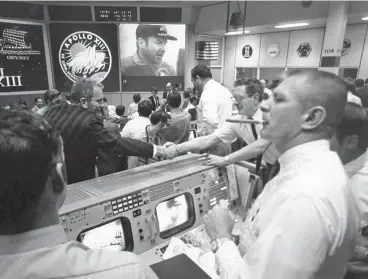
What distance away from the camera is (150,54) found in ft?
24.9

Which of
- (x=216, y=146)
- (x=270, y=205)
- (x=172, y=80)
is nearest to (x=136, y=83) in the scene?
(x=172, y=80)

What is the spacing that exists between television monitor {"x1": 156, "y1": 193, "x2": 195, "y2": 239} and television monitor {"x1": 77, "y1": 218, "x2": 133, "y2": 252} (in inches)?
7.2

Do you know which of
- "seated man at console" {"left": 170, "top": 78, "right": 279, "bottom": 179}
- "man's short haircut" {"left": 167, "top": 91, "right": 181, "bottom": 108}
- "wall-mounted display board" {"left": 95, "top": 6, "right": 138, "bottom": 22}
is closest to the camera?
"seated man at console" {"left": 170, "top": 78, "right": 279, "bottom": 179}

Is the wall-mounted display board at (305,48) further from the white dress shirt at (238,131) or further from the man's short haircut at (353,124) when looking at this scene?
the man's short haircut at (353,124)

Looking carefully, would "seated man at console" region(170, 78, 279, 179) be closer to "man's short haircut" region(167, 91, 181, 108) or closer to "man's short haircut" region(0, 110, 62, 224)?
"man's short haircut" region(167, 91, 181, 108)

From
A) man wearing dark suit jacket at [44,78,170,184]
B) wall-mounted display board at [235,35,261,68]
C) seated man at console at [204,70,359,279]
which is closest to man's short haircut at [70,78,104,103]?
man wearing dark suit jacket at [44,78,170,184]

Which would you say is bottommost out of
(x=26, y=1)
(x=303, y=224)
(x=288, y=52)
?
(x=303, y=224)

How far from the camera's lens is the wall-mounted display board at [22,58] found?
602cm

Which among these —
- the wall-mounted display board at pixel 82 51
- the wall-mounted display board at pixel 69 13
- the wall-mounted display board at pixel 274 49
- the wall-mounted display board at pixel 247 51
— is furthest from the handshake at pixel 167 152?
the wall-mounted display board at pixel 247 51

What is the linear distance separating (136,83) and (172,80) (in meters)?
1.12

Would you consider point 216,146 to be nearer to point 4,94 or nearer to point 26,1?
point 4,94

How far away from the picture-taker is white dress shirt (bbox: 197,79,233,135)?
295cm

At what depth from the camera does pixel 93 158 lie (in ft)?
5.61

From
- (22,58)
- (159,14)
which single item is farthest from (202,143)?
(22,58)
